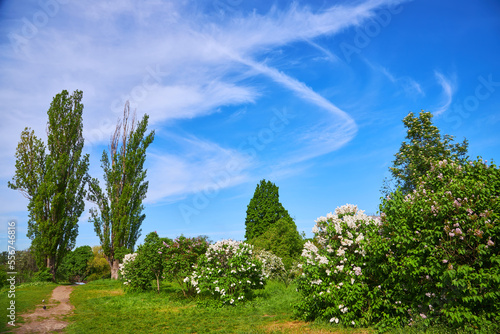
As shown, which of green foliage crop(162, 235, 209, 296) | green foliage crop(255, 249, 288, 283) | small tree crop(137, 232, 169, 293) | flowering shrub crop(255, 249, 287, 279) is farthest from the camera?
flowering shrub crop(255, 249, 287, 279)

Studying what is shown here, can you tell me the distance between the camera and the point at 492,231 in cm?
598

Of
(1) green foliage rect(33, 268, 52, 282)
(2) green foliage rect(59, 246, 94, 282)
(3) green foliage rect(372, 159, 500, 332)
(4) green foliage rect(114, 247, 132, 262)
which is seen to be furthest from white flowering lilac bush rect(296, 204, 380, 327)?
(2) green foliage rect(59, 246, 94, 282)

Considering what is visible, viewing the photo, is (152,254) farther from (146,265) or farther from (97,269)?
(97,269)

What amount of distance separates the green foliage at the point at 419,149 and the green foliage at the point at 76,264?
30055 millimetres

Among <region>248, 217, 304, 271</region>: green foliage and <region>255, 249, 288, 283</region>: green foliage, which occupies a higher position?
<region>248, 217, 304, 271</region>: green foliage

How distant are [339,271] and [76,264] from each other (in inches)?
1254

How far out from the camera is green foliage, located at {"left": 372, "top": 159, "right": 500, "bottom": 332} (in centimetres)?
598

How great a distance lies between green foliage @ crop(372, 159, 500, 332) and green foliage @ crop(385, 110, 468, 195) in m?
13.9

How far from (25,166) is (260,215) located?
21.6 meters

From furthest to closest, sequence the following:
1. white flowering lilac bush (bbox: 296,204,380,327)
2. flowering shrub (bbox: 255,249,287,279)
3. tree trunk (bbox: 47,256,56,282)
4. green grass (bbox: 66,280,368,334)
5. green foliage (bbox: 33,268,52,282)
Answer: tree trunk (bbox: 47,256,56,282) < green foliage (bbox: 33,268,52,282) < flowering shrub (bbox: 255,249,287,279) < green grass (bbox: 66,280,368,334) < white flowering lilac bush (bbox: 296,204,380,327)

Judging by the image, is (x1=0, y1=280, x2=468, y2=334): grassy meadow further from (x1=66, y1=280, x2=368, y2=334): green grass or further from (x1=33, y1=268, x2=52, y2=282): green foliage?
(x1=33, y1=268, x2=52, y2=282): green foliage

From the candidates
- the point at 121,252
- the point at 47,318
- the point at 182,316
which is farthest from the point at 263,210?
the point at 47,318

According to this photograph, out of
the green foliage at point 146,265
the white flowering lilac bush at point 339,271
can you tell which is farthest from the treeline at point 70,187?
the white flowering lilac bush at point 339,271

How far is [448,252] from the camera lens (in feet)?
20.6
